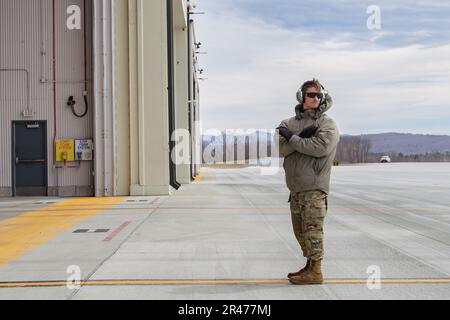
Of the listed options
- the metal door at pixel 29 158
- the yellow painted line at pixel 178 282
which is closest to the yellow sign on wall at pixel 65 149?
the metal door at pixel 29 158

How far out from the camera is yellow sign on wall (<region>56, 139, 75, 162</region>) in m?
17.2

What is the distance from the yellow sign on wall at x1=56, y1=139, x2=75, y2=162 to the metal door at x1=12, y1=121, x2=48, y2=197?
0.51 m

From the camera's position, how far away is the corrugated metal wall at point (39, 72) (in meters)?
17.2

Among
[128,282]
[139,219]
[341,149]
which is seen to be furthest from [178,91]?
[341,149]

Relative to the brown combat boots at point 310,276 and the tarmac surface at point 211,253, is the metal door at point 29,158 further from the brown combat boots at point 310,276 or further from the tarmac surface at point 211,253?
the brown combat boots at point 310,276

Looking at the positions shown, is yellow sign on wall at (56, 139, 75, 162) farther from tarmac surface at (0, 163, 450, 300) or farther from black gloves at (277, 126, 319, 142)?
black gloves at (277, 126, 319, 142)

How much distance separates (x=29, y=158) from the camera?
57.2 ft

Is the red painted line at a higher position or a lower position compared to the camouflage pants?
lower

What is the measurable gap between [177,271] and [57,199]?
36.0ft

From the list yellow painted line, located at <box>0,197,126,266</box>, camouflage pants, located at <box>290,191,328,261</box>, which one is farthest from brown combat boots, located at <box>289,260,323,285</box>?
yellow painted line, located at <box>0,197,126,266</box>

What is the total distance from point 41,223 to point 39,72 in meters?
7.69

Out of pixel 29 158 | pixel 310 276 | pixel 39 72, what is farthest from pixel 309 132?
pixel 29 158

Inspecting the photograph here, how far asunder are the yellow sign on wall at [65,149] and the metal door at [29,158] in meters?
0.51

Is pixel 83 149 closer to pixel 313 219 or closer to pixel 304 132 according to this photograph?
pixel 304 132
